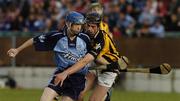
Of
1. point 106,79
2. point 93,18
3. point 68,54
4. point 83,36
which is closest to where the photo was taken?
point 68,54

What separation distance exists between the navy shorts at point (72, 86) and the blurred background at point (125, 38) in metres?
10.6

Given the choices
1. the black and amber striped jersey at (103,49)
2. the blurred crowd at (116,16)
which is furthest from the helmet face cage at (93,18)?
the blurred crowd at (116,16)

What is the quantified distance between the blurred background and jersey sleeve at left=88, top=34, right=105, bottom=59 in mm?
10428

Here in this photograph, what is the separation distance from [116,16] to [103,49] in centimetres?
1086

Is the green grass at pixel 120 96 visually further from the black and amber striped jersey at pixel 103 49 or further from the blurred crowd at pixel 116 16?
the black and amber striped jersey at pixel 103 49

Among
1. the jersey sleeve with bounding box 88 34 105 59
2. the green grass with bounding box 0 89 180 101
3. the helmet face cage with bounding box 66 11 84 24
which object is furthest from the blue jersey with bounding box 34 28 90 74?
the green grass with bounding box 0 89 180 101

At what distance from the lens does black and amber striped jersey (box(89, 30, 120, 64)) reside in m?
11.3

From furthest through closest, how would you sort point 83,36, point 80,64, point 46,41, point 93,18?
point 93,18 → point 46,41 → point 83,36 → point 80,64

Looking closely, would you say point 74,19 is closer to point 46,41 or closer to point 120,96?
point 46,41

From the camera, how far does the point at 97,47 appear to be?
11.3 m

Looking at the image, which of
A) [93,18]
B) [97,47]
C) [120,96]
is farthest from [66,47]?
[120,96]

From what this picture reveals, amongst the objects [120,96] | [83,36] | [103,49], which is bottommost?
[120,96]

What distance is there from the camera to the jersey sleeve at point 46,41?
11247 millimetres

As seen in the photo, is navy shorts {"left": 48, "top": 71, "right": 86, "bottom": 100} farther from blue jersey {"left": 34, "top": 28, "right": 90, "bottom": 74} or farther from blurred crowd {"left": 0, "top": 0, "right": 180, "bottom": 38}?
blurred crowd {"left": 0, "top": 0, "right": 180, "bottom": 38}
